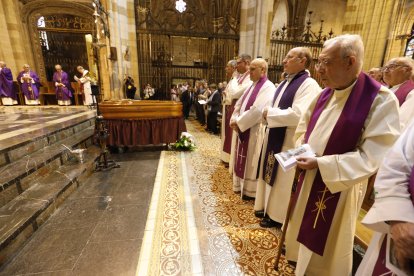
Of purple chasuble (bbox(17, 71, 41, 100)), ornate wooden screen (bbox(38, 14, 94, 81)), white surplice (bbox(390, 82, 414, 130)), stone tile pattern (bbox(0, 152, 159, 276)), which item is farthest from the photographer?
ornate wooden screen (bbox(38, 14, 94, 81))

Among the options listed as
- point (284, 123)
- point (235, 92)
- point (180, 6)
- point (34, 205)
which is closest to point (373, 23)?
point (180, 6)

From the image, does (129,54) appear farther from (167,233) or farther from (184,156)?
(167,233)

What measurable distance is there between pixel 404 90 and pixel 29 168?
5.13 m

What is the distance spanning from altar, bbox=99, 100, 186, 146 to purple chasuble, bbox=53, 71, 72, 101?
6.36 meters

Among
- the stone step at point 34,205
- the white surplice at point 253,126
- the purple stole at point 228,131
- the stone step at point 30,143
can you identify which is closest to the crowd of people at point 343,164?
the white surplice at point 253,126

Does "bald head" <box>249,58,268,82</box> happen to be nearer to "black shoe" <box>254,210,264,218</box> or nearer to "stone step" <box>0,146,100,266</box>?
"black shoe" <box>254,210,264,218</box>

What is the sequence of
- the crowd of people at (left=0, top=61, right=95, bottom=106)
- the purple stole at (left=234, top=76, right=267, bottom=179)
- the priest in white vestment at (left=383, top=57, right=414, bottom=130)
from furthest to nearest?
1. the crowd of people at (left=0, top=61, right=95, bottom=106)
2. the purple stole at (left=234, top=76, right=267, bottom=179)
3. the priest in white vestment at (left=383, top=57, right=414, bottom=130)

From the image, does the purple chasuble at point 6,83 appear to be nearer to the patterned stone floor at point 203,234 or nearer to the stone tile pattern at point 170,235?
the patterned stone floor at point 203,234

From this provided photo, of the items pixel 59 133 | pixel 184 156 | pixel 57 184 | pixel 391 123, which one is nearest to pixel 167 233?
pixel 57 184

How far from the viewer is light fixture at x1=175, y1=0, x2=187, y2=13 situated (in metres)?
10.2

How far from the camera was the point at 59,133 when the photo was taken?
4078mm

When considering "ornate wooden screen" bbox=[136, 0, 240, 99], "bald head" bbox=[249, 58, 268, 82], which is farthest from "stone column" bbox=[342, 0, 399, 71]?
"bald head" bbox=[249, 58, 268, 82]

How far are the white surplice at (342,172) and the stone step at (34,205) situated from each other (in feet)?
8.63

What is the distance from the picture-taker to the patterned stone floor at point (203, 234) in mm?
1888
